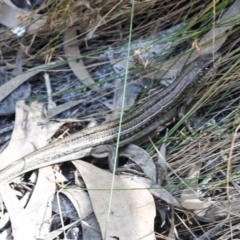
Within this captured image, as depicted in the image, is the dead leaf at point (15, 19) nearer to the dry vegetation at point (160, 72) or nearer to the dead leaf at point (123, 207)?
the dry vegetation at point (160, 72)

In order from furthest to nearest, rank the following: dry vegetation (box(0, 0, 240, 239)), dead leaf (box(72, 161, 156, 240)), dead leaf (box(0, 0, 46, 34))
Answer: dead leaf (box(0, 0, 46, 34)) → dry vegetation (box(0, 0, 240, 239)) → dead leaf (box(72, 161, 156, 240))

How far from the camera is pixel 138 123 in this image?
3.61 meters

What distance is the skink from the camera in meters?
3.47

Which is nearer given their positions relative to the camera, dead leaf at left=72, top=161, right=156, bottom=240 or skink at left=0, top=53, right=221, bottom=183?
Answer: dead leaf at left=72, top=161, right=156, bottom=240

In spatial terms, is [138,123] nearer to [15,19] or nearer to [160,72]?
[160,72]

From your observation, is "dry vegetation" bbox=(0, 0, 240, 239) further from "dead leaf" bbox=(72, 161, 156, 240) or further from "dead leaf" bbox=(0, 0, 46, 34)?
"dead leaf" bbox=(72, 161, 156, 240)

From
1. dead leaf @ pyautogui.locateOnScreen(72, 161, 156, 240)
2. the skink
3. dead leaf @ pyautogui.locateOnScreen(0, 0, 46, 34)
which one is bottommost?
dead leaf @ pyautogui.locateOnScreen(72, 161, 156, 240)

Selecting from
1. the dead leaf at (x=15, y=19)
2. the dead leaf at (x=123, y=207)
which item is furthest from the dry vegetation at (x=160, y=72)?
the dead leaf at (x=123, y=207)

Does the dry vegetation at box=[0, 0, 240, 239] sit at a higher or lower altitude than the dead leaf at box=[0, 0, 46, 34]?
lower

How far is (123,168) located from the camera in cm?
352

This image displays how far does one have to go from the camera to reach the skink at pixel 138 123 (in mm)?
3473

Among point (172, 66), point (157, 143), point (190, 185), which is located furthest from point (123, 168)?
point (172, 66)

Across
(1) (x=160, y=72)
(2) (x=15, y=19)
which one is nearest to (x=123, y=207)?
(1) (x=160, y=72)

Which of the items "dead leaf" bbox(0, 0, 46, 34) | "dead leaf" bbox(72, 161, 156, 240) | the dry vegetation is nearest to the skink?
the dry vegetation
